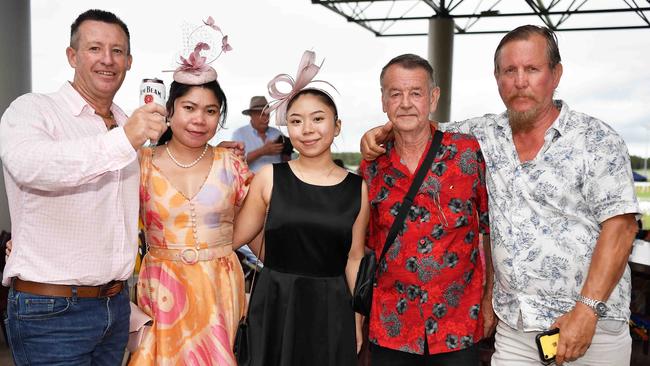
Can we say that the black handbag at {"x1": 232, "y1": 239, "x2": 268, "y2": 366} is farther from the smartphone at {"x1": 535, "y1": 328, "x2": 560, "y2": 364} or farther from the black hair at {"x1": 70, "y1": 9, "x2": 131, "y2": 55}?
the black hair at {"x1": 70, "y1": 9, "x2": 131, "y2": 55}

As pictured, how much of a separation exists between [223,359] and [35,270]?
74 centimetres

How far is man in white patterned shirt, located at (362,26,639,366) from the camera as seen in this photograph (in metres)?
1.88

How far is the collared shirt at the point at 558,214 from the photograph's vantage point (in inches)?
75.1

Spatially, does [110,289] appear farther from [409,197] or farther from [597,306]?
[597,306]

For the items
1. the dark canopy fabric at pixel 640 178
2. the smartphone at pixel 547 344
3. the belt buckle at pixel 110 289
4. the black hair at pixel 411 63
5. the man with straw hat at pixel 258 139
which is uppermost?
the black hair at pixel 411 63

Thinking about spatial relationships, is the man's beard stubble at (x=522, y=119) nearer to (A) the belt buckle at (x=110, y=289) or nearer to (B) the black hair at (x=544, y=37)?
(B) the black hair at (x=544, y=37)

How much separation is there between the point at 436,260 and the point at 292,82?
908mm

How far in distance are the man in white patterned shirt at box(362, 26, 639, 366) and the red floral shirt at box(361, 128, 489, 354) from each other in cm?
11

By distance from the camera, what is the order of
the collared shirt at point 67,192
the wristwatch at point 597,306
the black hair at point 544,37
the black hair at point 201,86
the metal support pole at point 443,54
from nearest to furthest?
1. the collared shirt at point 67,192
2. the wristwatch at point 597,306
3. the black hair at point 544,37
4. the black hair at point 201,86
5. the metal support pole at point 443,54

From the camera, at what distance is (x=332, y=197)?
2156mm

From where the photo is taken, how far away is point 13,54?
18.8 ft

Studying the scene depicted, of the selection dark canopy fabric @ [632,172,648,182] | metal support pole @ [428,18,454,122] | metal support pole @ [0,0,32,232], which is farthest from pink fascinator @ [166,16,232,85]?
metal support pole @ [428,18,454,122]

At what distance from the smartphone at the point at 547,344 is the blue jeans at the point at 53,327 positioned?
1.52 metres

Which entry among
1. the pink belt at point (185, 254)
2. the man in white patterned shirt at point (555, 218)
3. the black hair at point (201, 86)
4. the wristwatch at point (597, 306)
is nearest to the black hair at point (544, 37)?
the man in white patterned shirt at point (555, 218)
